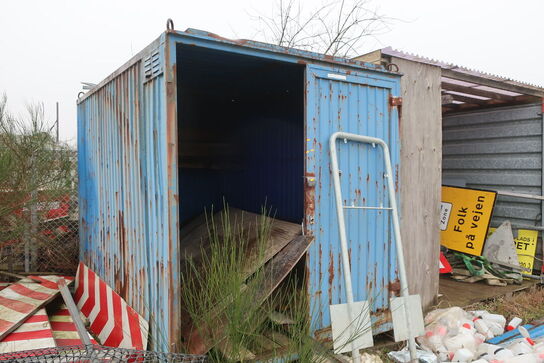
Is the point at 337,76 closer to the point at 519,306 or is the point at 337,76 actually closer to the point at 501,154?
the point at 519,306

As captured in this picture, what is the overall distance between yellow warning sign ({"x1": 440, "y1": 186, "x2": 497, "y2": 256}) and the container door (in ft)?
8.99

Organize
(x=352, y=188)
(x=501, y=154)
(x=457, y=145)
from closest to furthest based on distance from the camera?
1. (x=352, y=188)
2. (x=501, y=154)
3. (x=457, y=145)

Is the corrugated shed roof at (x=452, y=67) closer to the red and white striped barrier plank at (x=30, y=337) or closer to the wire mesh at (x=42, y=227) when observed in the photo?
the red and white striped barrier plank at (x=30, y=337)

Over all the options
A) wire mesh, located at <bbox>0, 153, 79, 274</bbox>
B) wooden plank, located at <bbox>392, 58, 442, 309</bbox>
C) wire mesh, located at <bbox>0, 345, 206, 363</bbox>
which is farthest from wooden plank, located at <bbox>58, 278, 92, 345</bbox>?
wooden plank, located at <bbox>392, 58, 442, 309</bbox>

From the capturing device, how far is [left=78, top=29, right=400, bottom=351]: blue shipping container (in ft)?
8.95

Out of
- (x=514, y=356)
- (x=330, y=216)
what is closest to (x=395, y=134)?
(x=330, y=216)

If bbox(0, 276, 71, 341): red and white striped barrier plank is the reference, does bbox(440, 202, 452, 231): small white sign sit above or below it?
above

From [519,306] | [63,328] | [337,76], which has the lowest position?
[519,306]

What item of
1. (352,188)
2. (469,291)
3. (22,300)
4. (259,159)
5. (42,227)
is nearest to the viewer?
(352,188)

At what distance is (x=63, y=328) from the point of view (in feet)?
12.0

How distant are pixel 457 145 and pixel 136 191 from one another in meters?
5.73

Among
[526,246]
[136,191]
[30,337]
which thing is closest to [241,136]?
[136,191]

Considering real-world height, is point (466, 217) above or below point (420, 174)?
below

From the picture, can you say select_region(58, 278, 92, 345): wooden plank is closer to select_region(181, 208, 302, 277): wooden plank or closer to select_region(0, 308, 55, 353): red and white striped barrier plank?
select_region(0, 308, 55, 353): red and white striped barrier plank
